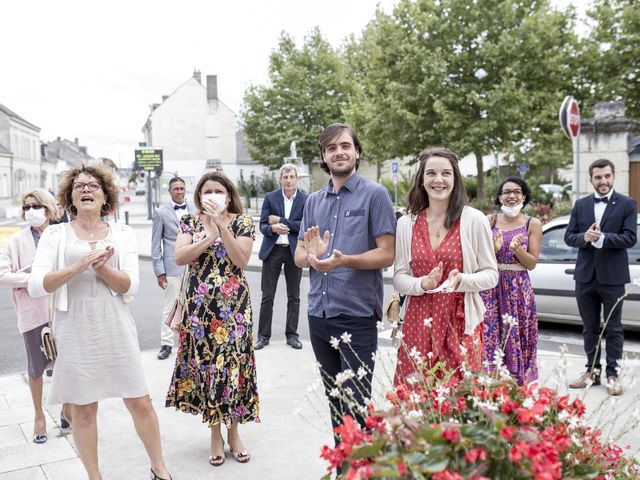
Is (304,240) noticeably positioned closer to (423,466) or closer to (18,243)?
(423,466)

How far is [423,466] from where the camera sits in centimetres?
160

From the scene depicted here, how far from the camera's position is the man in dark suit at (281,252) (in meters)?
7.38

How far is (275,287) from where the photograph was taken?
24.7 feet

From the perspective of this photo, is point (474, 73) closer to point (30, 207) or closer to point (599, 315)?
point (599, 315)

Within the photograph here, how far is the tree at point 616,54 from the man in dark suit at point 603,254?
56.1 ft

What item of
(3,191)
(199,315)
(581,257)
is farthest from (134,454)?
(3,191)

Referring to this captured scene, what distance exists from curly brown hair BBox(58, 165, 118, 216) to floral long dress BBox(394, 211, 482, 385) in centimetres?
195

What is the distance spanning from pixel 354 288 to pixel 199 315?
1.22m

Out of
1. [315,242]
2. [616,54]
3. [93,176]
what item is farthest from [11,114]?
[315,242]

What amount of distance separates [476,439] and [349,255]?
1834mm

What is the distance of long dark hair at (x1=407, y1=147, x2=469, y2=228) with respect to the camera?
3.47 metres

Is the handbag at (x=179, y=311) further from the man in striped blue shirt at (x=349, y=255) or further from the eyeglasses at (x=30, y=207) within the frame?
the eyeglasses at (x=30, y=207)

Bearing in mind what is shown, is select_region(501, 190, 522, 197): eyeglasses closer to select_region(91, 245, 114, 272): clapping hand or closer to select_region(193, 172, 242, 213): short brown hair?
select_region(193, 172, 242, 213): short brown hair

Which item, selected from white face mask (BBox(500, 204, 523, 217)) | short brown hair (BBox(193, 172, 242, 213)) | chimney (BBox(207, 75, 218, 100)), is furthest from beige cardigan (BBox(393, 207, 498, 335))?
chimney (BBox(207, 75, 218, 100))
